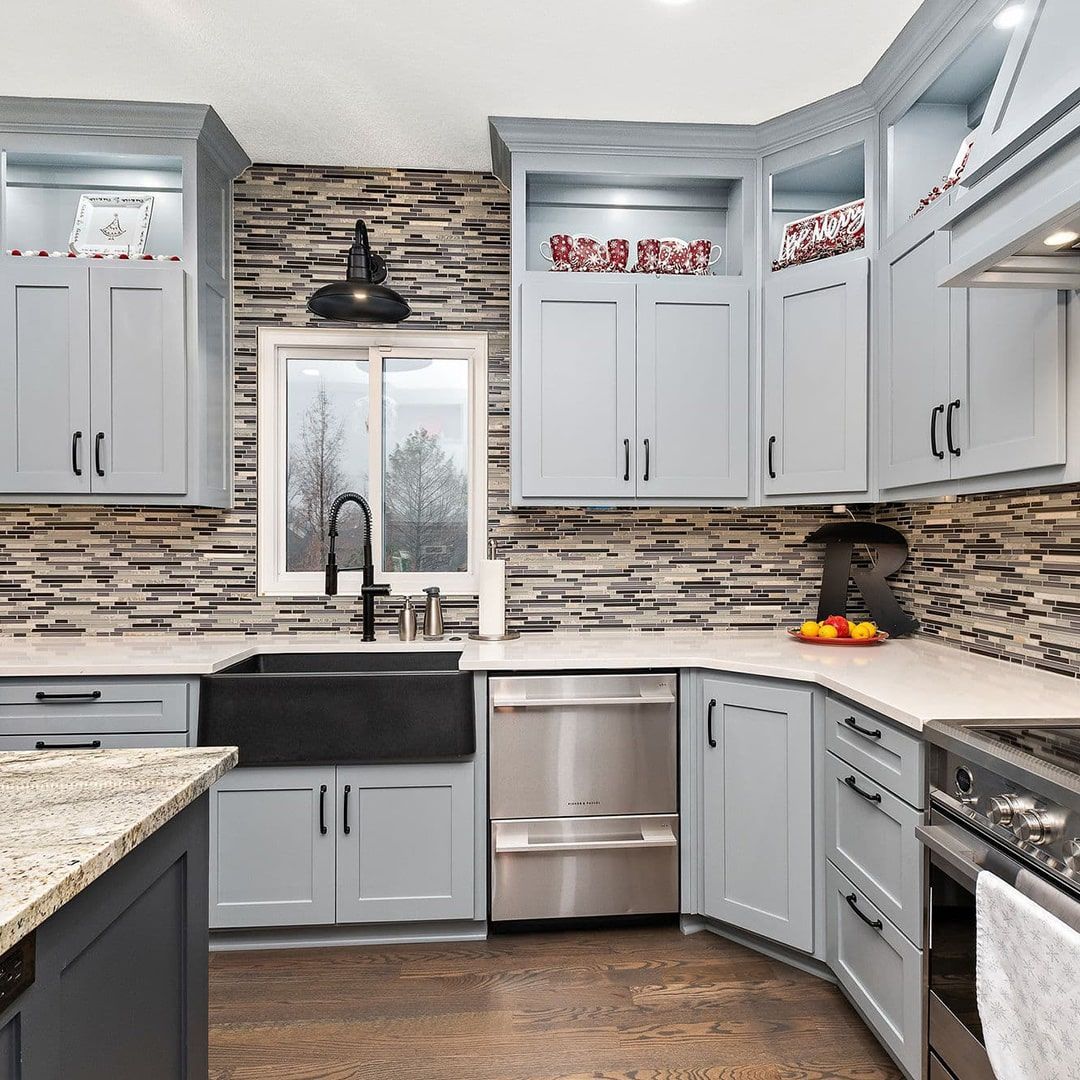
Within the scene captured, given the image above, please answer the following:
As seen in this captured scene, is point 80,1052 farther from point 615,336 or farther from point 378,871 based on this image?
point 615,336

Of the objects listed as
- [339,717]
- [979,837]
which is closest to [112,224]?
[339,717]

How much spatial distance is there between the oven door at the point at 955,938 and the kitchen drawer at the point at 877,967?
0.08 meters

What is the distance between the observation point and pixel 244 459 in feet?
10.0

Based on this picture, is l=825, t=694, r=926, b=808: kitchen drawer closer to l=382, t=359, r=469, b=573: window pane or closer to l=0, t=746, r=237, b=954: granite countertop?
l=0, t=746, r=237, b=954: granite countertop

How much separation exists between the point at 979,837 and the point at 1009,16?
1943 millimetres

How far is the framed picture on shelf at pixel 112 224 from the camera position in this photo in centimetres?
277

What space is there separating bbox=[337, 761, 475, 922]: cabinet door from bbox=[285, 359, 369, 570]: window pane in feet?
3.37

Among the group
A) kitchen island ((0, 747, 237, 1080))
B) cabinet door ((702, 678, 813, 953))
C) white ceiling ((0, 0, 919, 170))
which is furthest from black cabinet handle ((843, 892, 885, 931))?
white ceiling ((0, 0, 919, 170))

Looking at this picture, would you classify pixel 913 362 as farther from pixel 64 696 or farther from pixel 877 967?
pixel 64 696

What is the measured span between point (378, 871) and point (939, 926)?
5.18 feet

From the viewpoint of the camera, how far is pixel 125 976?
1025mm

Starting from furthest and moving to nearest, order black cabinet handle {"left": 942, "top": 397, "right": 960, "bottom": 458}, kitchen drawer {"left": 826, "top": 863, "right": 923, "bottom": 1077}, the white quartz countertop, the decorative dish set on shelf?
the decorative dish set on shelf → black cabinet handle {"left": 942, "top": 397, "right": 960, "bottom": 458} → the white quartz countertop → kitchen drawer {"left": 826, "top": 863, "right": 923, "bottom": 1077}

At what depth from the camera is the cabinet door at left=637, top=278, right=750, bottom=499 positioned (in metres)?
2.77

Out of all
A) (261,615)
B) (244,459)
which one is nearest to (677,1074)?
(261,615)
